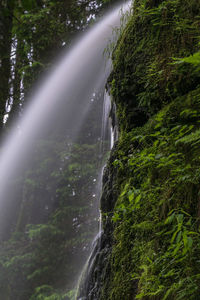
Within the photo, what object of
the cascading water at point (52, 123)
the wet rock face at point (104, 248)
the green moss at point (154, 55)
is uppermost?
the cascading water at point (52, 123)

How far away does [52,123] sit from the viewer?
42.9 feet

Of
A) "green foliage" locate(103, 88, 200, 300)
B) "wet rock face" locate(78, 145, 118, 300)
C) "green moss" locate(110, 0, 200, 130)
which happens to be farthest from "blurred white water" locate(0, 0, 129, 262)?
"green foliage" locate(103, 88, 200, 300)

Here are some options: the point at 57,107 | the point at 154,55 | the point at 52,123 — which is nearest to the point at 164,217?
the point at 154,55

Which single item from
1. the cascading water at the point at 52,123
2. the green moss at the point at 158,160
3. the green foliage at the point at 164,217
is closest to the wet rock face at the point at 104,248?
the green moss at the point at 158,160

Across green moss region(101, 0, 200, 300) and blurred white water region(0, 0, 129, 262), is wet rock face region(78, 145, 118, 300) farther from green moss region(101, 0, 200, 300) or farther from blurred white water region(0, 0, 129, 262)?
blurred white water region(0, 0, 129, 262)

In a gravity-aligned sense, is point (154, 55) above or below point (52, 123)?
below

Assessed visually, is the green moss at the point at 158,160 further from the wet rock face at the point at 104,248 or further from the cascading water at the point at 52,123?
the cascading water at the point at 52,123

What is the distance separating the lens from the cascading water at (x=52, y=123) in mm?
11344

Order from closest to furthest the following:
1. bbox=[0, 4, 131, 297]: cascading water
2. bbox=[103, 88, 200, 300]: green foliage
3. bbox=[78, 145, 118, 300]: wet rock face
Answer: bbox=[103, 88, 200, 300]: green foliage, bbox=[78, 145, 118, 300]: wet rock face, bbox=[0, 4, 131, 297]: cascading water

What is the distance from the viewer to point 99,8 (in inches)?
349

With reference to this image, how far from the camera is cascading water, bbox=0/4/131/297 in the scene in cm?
1134

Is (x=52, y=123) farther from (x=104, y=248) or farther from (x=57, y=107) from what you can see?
(x=104, y=248)

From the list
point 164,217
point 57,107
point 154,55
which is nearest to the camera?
point 164,217

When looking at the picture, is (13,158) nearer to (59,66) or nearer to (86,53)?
(59,66)
